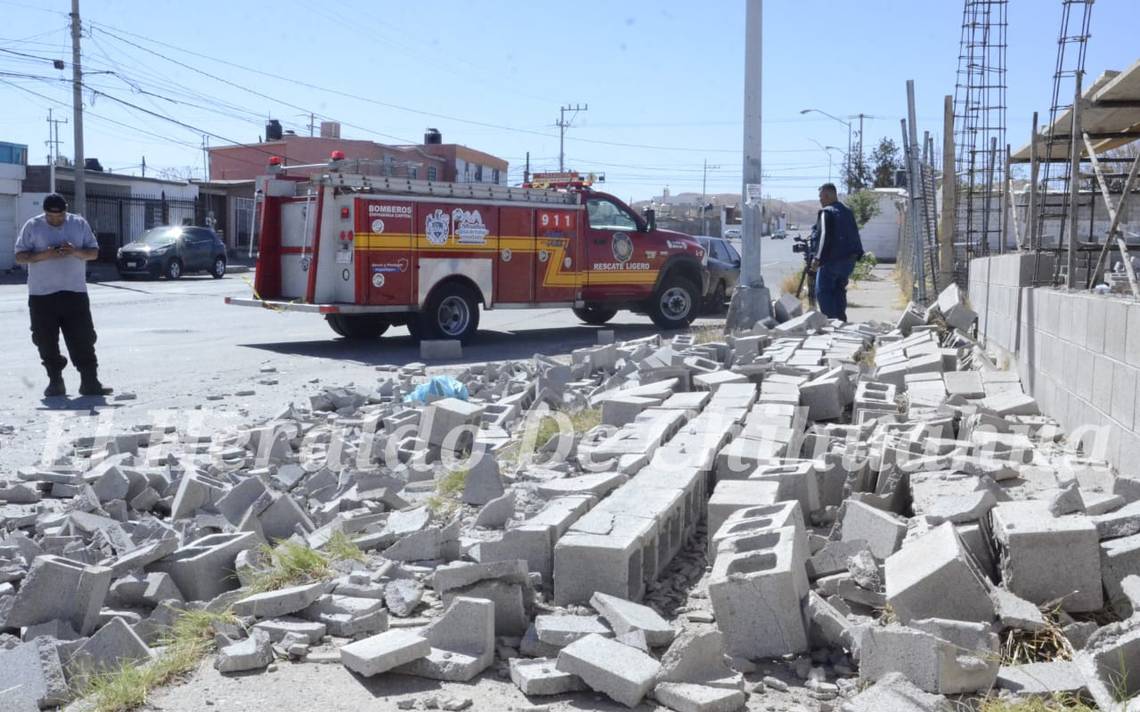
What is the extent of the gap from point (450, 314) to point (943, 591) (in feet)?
37.4

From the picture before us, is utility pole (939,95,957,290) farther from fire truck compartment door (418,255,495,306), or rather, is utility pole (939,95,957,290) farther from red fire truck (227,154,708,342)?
fire truck compartment door (418,255,495,306)

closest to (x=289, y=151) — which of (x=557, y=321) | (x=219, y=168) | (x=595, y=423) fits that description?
(x=219, y=168)

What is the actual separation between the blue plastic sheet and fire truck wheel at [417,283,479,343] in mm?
5125

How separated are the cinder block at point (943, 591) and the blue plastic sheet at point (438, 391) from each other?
219 inches

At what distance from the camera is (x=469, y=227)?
48.8ft

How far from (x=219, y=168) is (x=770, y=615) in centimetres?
6554

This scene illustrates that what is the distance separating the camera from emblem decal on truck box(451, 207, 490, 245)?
14695 mm

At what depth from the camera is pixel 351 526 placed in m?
5.51

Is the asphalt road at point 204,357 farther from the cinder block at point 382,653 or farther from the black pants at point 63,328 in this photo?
the cinder block at point 382,653

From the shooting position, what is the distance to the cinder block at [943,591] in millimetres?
3855

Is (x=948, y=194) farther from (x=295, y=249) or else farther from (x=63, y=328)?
(x=63, y=328)

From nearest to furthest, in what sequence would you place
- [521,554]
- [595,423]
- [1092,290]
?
[521,554] < [1092,290] < [595,423]

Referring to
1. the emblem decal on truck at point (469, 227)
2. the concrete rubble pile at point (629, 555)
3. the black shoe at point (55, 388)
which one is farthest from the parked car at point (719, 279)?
the concrete rubble pile at point (629, 555)

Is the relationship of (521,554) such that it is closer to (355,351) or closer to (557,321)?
(355,351)
